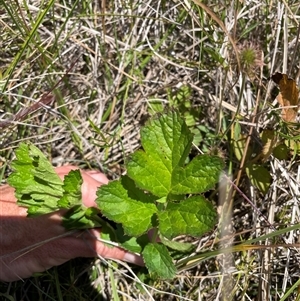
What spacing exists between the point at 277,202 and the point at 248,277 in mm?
301

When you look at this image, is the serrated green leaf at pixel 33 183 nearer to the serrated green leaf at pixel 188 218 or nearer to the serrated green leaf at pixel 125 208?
the serrated green leaf at pixel 125 208

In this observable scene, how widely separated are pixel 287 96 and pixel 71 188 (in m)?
0.80

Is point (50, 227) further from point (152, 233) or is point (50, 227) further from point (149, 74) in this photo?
point (149, 74)

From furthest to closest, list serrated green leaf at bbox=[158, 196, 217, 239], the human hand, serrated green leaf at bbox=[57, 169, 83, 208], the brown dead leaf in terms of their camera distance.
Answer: the human hand
the brown dead leaf
serrated green leaf at bbox=[57, 169, 83, 208]
serrated green leaf at bbox=[158, 196, 217, 239]

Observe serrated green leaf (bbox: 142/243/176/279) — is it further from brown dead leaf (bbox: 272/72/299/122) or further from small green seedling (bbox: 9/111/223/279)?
brown dead leaf (bbox: 272/72/299/122)

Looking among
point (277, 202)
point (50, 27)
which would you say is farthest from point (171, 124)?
point (50, 27)

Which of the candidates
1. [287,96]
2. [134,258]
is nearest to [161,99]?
[287,96]

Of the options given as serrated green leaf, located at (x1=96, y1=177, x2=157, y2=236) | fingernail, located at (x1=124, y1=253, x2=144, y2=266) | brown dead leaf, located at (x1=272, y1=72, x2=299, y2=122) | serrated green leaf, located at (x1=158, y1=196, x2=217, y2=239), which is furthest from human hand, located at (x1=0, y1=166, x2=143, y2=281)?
brown dead leaf, located at (x1=272, y1=72, x2=299, y2=122)

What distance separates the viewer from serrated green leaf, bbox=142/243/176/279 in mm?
1630

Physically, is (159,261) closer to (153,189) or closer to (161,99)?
(153,189)

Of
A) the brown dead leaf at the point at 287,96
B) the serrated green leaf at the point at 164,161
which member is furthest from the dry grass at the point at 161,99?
the serrated green leaf at the point at 164,161

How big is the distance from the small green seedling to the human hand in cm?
21

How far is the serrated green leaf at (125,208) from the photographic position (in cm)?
158

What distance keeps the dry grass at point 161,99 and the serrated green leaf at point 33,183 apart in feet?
0.83
